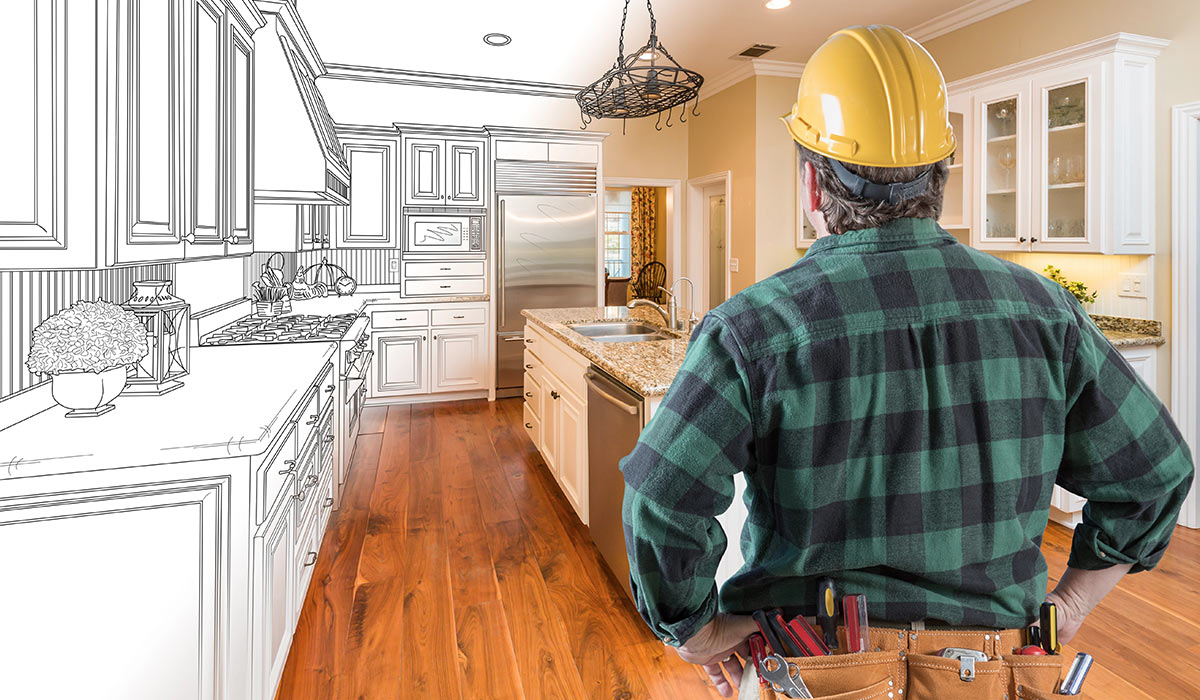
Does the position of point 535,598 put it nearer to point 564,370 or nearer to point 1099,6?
point 564,370

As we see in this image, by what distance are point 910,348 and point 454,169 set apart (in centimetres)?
550

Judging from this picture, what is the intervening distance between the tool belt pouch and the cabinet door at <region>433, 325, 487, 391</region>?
531 cm

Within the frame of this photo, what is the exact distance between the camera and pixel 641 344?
2.88 m

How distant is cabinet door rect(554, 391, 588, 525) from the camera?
284cm

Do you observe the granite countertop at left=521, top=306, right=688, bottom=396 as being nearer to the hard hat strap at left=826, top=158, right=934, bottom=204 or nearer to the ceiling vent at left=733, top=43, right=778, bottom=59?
the hard hat strap at left=826, top=158, right=934, bottom=204

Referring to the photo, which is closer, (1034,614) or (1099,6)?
(1034,614)

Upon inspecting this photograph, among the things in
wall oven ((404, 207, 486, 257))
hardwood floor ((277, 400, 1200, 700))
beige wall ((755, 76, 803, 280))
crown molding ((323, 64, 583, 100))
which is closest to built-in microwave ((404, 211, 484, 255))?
wall oven ((404, 207, 486, 257))

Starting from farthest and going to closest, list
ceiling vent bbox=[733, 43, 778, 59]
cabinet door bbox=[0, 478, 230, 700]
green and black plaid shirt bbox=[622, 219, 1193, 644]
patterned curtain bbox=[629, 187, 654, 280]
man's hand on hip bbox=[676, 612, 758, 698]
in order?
patterned curtain bbox=[629, 187, 654, 280]
ceiling vent bbox=[733, 43, 778, 59]
cabinet door bbox=[0, 478, 230, 700]
man's hand on hip bbox=[676, 612, 758, 698]
green and black plaid shirt bbox=[622, 219, 1193, 644]

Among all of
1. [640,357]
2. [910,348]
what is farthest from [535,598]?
[910,348]

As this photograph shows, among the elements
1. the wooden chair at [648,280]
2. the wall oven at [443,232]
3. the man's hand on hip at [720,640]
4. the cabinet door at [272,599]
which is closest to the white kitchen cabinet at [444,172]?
the wall oven at [443,232]

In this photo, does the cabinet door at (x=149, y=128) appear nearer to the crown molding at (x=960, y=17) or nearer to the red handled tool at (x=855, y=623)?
the red handled tool at (x=855, y=623)

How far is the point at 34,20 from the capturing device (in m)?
Answer: 1.41

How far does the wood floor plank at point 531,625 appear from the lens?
1.95 metres

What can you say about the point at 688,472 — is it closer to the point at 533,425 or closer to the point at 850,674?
the point at 850,674
